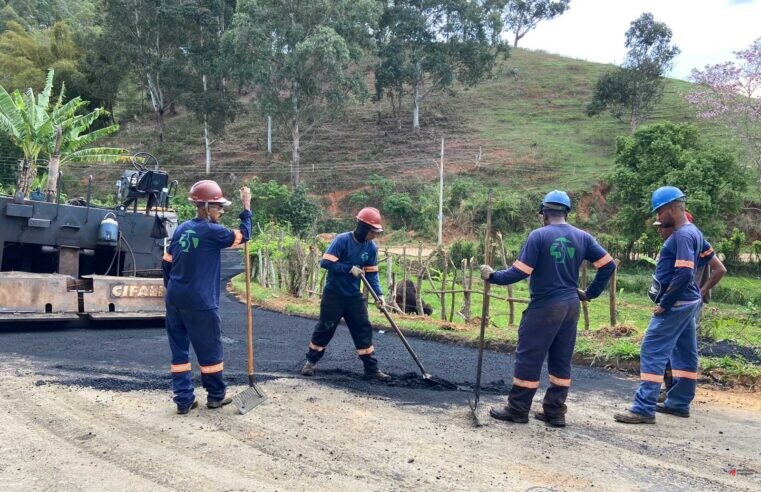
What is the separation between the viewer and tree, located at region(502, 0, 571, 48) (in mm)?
45500

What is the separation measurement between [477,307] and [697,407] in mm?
6687

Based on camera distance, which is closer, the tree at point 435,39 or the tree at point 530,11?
the tree at point 435,39

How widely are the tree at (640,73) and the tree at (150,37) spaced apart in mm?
23153

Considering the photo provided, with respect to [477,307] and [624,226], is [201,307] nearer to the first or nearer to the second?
[477,307]

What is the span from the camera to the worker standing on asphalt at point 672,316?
4.79 meters

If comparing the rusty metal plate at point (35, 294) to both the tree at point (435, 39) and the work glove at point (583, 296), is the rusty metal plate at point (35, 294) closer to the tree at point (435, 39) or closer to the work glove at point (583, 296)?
the work glove at point (583, 296)

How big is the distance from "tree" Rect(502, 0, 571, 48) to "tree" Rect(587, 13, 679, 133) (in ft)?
36.1

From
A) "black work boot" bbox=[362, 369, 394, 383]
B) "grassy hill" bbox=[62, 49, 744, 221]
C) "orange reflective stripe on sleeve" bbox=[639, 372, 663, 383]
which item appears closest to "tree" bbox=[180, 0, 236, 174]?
"grassy hill" bbox=[62, 49, 744, 221]

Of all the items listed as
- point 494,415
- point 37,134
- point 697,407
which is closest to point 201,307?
point 494,415

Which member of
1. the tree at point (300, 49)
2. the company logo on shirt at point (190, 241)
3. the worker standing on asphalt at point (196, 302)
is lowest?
the worker standing on asphalt at point (196, 302)

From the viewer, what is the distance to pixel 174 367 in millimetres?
4773

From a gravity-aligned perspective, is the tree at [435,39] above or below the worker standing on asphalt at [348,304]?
above

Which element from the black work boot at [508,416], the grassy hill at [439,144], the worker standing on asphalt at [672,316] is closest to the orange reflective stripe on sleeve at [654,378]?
the worker standing on asphalt at [672,316]

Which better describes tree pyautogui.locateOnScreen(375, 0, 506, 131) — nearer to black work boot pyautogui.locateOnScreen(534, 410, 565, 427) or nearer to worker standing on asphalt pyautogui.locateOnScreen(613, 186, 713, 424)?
worker standing on asphalt pyautogui.locateOnScreen(613, 186, 713, 424)
